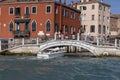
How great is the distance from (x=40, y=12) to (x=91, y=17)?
18.1 m

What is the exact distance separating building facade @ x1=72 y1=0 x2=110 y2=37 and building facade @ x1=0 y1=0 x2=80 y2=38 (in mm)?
12181

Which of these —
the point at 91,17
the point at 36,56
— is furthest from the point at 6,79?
the point at 91,17

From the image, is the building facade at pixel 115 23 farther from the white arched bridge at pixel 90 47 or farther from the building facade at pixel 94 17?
the white arched bridge at pixel 90 47

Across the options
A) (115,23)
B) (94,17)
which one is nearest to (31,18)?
(94,17)

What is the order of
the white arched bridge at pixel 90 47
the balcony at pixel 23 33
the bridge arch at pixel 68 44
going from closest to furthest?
the white arched bridge at pixel 90 47 < the bridge arch at pixel 68 44 < the balcony at pixel 23 33

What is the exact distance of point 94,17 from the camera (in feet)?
218

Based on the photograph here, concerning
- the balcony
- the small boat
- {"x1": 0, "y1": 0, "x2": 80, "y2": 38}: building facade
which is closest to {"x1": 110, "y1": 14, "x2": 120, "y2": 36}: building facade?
{"x1": 0, "y1": 0, "x2": 80, "y2": 38}: building facade

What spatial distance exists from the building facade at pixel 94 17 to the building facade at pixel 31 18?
1218 centimetres

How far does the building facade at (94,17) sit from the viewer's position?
6588 cm

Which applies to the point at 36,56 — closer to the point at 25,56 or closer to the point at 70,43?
the point at 25,56

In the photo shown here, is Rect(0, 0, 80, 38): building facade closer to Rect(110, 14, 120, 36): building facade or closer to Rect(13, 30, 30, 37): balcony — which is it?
Rect(13, 30, 30, 37): balcony

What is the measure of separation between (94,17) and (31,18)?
730 inches

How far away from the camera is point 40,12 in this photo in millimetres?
51656

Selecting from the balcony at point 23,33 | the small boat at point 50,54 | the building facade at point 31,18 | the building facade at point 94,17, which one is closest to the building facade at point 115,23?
the building facade at point 94,17
